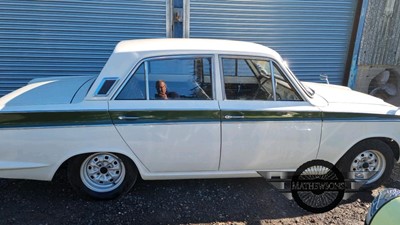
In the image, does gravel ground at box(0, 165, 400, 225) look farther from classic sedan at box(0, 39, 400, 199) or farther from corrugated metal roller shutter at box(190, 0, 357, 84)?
corrugated metal roller shutter at box(190, 0, 357, 84)

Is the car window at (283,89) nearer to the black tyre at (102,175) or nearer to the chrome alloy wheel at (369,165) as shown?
the chrome alloy wheel at (369,165)

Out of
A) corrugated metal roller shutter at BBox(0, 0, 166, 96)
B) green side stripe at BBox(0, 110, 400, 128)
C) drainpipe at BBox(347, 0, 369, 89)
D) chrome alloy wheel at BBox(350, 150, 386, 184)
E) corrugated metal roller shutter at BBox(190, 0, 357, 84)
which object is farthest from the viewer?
drainpipe at BBox(347, 0, 369, 89)

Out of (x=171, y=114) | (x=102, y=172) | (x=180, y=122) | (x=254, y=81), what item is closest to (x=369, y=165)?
(x=254, y=81)

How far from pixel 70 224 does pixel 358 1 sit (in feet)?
19.6

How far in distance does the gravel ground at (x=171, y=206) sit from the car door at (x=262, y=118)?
1.31 feet

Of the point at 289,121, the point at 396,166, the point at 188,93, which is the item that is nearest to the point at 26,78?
the point at 188,93

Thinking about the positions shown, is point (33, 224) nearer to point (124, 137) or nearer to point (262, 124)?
point (124, 137)

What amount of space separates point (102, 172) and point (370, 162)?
2935 mm

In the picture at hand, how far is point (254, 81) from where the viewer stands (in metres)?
3.35

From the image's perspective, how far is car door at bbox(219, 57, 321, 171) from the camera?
320 cm

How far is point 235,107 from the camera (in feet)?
10.4

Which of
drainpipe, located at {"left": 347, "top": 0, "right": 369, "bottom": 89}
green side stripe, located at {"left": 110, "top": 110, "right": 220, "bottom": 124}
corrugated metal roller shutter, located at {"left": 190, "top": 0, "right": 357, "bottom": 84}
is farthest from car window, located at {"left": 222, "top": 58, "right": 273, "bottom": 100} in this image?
drainpipe, located at {"left": 347, "top": 0, "right": 369, "bottom": 89}
